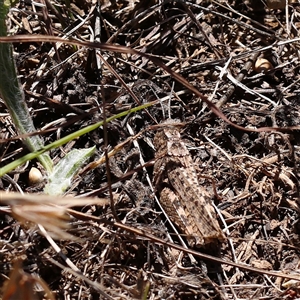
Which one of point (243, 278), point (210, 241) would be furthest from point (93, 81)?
point (243, 278)

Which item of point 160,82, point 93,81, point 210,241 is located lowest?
point 210,241

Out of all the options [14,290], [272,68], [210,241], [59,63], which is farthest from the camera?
[272,68]

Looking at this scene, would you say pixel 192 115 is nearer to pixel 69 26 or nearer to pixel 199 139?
pixel 199 139

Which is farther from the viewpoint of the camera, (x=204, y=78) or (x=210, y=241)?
(x=204, y=78)

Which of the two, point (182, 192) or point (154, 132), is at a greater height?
point (154, 132)
